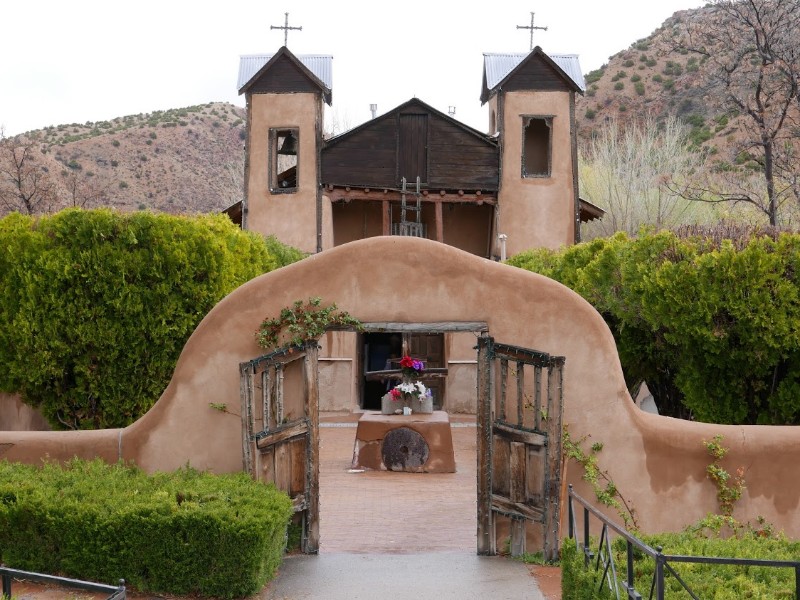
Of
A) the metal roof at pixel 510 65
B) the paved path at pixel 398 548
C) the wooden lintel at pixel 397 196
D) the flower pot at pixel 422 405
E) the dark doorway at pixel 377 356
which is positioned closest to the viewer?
the paved path at pixel 398 548

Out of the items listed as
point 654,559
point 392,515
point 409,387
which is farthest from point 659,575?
point 409,387

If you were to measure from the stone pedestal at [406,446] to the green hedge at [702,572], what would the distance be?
8769 millimetres

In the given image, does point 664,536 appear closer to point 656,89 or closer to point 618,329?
point 618,329

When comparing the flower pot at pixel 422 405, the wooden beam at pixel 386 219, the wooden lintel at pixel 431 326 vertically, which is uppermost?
the wooden beam at pixel 386 219

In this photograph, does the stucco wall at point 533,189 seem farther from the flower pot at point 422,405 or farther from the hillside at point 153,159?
the hillside at point 153,159

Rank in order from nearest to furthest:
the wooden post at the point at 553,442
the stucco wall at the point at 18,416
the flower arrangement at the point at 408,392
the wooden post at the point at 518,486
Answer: the wooden post at the point at 553,442, the wooden post at the point at 518,486, the stucco wall at the point at 18,416, the flower arrangement at the point at 408,392

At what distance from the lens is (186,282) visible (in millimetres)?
13461

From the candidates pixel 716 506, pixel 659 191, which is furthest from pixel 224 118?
pixel 716 506

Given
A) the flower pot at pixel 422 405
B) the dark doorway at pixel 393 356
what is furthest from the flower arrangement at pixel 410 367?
the dark doorway at pixel 393 356

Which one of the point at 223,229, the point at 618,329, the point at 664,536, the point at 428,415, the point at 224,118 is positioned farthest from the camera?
the point at 224,118

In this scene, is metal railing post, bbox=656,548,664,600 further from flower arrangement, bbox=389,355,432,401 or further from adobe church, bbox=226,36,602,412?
adobe church, bbox=226,36,602,412

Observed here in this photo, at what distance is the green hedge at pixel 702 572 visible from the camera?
7438mm

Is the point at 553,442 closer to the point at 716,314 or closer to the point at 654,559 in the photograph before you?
the point at 654,559

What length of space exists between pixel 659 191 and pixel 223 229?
2565 cm
